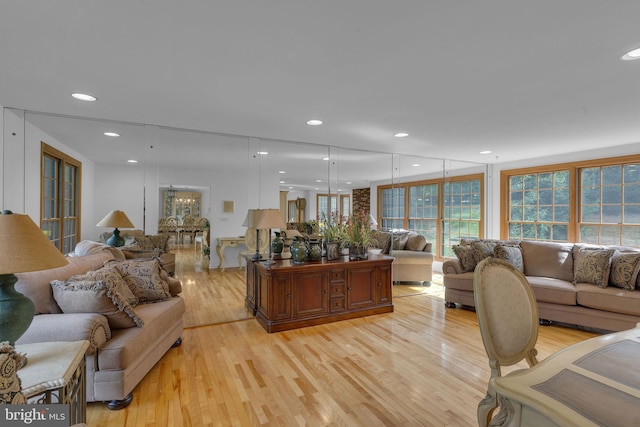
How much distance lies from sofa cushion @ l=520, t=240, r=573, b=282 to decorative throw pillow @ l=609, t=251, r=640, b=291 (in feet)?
1.45

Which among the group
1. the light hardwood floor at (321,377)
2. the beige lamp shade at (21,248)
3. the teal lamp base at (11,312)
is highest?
the beige lamp shade at (21,248)

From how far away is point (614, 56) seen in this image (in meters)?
1.90

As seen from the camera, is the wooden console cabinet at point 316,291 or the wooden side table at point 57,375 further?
the wooden console cabinet at point 316,291

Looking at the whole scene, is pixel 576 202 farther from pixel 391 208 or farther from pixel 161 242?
pixel 161 242

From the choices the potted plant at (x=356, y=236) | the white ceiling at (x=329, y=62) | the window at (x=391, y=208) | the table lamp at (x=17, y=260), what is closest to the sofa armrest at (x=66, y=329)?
the table lamp at (x=17, y=260)

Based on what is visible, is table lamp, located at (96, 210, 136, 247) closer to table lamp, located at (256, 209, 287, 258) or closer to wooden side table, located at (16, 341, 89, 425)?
table lamp, located at (256, 209, 287, 258)

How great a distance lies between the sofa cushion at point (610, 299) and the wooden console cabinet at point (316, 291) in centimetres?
220

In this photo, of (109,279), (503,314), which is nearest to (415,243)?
(503,314)

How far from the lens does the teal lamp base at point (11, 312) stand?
4.33 feet

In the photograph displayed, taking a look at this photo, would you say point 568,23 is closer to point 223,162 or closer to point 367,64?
point 367,64

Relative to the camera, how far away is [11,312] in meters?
1.34

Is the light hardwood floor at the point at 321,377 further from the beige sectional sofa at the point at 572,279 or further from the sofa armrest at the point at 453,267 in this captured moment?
the sofa armrest at the point at 453,267

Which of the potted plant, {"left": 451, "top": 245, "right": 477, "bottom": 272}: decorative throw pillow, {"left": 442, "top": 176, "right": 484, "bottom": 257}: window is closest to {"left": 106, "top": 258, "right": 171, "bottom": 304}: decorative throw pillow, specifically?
the potted plant

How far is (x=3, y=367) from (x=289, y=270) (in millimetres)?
2642
